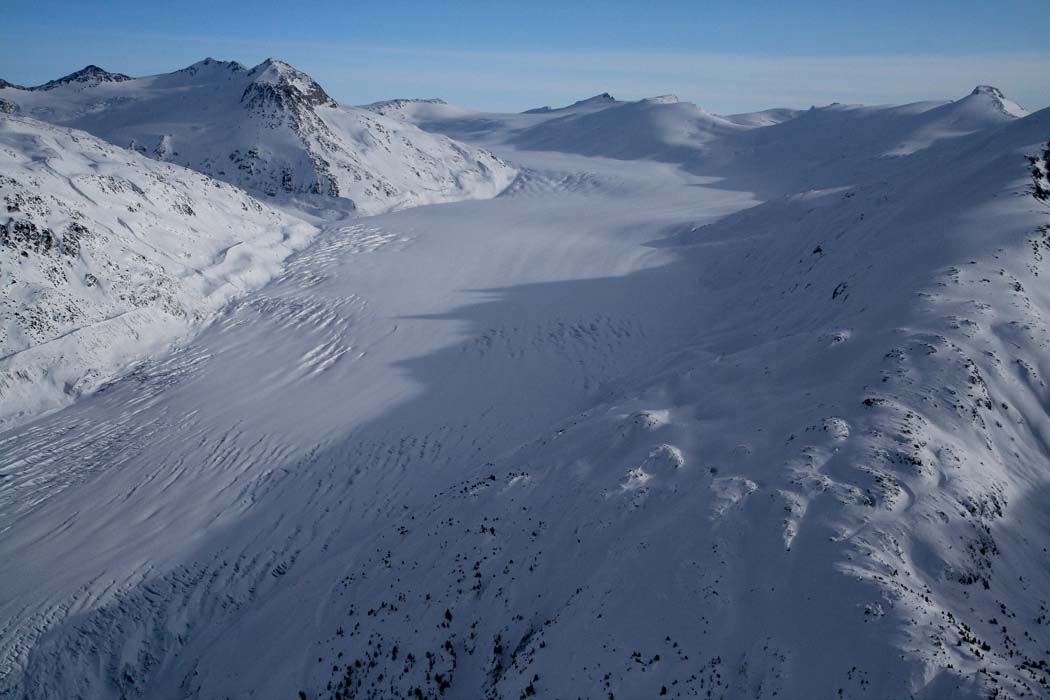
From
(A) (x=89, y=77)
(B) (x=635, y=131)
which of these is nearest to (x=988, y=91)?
(B) (x=635, y=131)

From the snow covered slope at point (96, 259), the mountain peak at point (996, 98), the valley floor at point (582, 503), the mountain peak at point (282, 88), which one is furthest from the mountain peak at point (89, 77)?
the mountain peak at point (996, 98)

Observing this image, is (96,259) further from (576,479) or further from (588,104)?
(588,104)

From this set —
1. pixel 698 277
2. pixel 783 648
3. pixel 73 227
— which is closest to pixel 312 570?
pixel 783 648

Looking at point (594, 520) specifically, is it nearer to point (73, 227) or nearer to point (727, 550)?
point (727, 550)

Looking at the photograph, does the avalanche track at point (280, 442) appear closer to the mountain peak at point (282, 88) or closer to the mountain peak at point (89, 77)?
the mountain peak at point (282, 88)

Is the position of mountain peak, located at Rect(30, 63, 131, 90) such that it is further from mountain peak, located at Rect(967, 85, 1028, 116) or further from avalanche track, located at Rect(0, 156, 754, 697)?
mountain peak, located at Rect(967, 85, 1028, 116)
